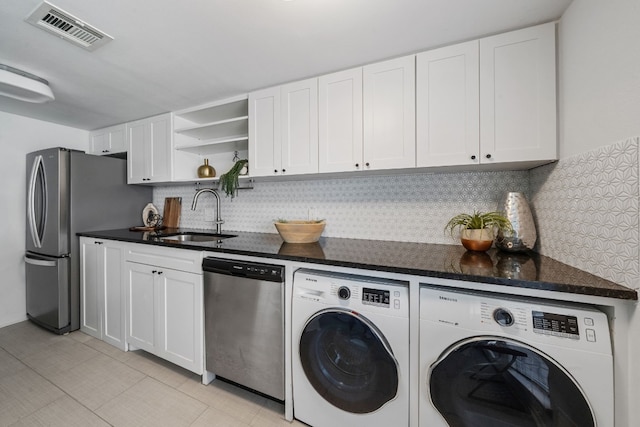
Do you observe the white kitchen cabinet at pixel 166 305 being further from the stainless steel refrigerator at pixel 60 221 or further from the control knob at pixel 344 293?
the control knob at pixel 344 293

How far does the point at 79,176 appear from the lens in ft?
7.63

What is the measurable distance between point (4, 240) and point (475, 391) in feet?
13.8

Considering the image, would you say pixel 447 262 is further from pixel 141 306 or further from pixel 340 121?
pixel 141 306

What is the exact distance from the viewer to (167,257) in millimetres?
1797

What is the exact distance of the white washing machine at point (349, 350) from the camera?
1.12 meters

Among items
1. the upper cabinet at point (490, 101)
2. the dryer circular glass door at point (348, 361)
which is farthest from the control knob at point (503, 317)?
the upper cabinet at point (490, 101)

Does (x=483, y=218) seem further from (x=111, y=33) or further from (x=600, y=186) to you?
(x=111, y=33)

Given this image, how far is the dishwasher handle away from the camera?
141 centimetres

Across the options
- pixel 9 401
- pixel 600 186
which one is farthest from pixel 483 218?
pixel 9 401

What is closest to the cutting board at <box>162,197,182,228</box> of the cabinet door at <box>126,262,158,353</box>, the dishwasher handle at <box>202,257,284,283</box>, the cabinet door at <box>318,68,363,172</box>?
the cabinet door at <box>126,262,158,353</box>

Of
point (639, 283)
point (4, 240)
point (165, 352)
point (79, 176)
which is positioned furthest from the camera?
point (4, 240)

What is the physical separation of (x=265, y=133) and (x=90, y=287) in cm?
222

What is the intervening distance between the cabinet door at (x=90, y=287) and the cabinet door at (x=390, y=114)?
2.59 meters

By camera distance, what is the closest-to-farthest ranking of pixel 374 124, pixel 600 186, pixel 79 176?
1. pixel 600 186
2. pixel 374 124
3. pixel 79 176
